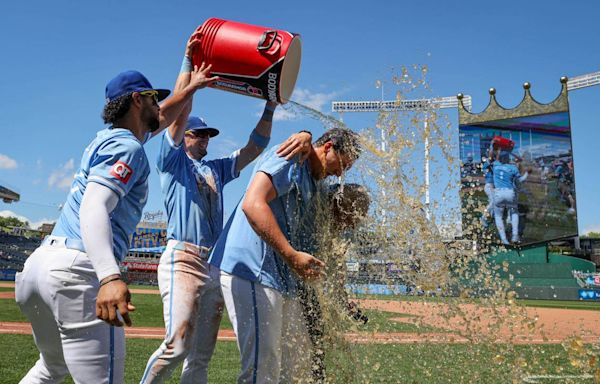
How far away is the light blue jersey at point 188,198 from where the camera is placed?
11.3 feet

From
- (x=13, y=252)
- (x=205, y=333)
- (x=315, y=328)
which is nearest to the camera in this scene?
(x=315, y=328)

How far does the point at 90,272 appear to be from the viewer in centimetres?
203

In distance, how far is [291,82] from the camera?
327cm

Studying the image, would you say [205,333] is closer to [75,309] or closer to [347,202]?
[347,202]

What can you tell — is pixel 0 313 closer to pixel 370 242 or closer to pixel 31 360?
pixel 31 360

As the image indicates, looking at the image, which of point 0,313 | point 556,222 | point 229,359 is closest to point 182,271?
point 229,359

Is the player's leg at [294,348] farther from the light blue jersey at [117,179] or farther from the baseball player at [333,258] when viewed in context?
the light blue jersey at [117,179]

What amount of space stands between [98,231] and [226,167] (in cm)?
202

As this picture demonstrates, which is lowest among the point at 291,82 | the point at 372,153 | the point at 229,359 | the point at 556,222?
the point at 229,359

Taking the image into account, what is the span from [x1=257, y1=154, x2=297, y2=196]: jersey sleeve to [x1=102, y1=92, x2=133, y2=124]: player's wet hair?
2.23 feet

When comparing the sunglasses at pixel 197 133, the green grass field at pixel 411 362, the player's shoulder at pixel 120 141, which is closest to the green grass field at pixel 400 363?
the green grass field at pixel 411 362

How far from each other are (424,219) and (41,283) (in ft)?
7.65

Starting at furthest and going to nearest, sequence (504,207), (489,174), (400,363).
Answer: (489,174)
(504,207)
(400,363)

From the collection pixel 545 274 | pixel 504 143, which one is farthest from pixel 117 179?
pixel 504 143
